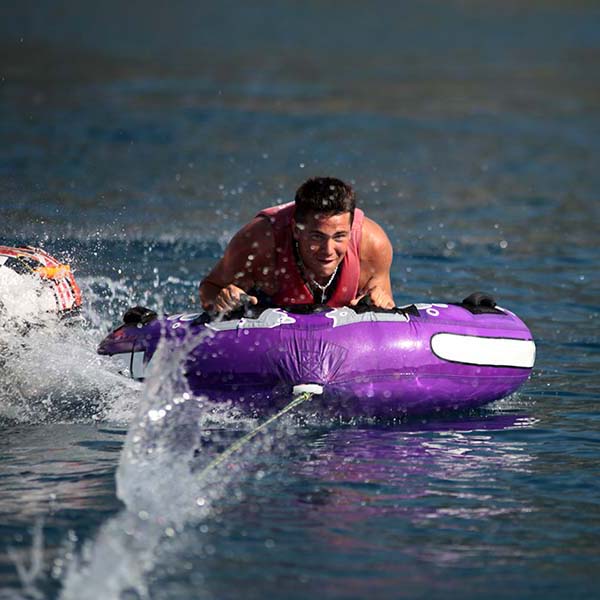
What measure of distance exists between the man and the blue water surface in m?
0.81

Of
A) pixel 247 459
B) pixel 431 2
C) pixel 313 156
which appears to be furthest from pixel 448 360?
pixel 431 2

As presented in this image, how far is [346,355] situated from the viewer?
7.24m

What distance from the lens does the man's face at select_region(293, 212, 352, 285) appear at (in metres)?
7.49

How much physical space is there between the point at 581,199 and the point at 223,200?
173 inches

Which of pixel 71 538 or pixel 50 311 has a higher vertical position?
pixel 50 311

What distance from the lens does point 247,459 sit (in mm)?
6766

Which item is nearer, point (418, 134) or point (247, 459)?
point (247, 459)

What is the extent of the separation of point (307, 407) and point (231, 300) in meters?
0.72

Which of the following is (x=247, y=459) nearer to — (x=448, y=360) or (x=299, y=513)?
(x=299, y=513)

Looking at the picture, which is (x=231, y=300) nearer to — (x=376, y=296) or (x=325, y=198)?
(x=325, y=198)

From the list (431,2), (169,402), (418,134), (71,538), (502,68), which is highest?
(431,2)

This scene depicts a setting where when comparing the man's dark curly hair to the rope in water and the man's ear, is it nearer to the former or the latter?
the man's ear

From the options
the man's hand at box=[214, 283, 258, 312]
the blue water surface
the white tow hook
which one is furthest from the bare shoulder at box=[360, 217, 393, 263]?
the white tow hook

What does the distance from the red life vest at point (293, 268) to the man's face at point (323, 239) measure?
77 millimetres
